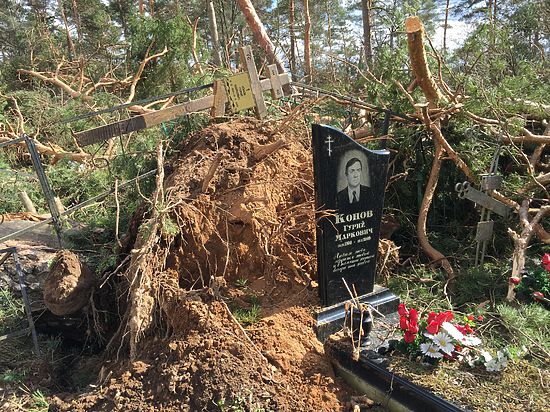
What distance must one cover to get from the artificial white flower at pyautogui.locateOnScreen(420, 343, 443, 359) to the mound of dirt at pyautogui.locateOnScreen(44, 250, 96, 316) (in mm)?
2499

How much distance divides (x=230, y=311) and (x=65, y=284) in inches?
49.4

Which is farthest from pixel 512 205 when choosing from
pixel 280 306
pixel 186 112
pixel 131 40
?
pixel 131 40

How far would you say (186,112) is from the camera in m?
4.80

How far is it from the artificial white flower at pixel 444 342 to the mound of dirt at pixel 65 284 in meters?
2.56

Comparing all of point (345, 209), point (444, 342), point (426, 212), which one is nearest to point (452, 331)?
point (444, 342)

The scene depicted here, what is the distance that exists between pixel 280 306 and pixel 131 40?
7947mm

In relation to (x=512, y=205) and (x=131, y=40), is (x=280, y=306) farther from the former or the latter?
(x=131, y=40)

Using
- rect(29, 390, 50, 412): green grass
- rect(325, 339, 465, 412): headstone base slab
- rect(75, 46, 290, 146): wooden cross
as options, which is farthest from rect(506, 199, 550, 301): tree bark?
rect(29, 390, 50, 412): green grass

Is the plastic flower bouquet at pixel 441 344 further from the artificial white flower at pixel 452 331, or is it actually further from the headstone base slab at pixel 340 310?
the headstone base slab at pixel 340 310

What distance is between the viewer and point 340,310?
3.32 metres

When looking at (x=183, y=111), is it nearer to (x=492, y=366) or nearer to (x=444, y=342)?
(x=444, y=342)

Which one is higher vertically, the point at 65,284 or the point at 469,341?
the point at 65,284

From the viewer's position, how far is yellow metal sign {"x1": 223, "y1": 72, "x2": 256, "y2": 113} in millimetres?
4676

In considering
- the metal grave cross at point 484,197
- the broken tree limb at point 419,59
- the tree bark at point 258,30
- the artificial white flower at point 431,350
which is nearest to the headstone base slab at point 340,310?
the artificial white flower at point 431,350
